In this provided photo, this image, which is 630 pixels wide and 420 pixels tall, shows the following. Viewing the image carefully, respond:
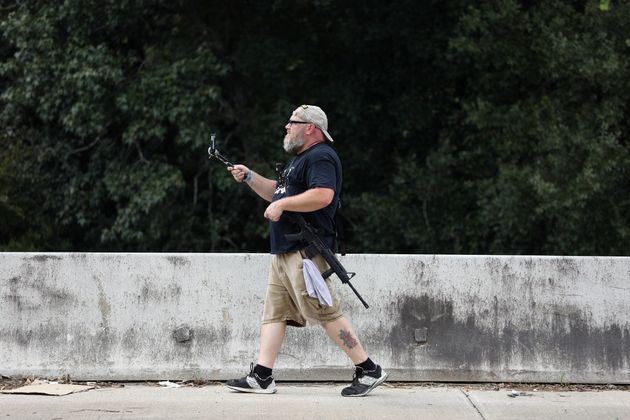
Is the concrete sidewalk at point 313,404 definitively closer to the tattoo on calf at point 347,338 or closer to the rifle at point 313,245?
the tattoo on calf at point 347,338

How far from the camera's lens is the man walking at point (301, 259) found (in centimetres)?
658

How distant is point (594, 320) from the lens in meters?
7.48

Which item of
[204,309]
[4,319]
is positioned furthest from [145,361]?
[4,319]

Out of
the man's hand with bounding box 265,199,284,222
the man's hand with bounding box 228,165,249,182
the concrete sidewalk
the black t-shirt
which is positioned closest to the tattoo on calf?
the concrete sidewalk

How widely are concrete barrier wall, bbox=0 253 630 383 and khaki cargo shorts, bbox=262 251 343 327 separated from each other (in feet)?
2.12

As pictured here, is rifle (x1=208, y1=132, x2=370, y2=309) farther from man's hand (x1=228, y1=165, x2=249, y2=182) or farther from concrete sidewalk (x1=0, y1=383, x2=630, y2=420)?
concrete sidewalk (x1=0, y1=383, x2=630, y2=420)

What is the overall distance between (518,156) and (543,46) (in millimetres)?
1680

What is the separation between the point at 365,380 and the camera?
22.3ft

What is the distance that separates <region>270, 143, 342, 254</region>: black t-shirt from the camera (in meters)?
6.55

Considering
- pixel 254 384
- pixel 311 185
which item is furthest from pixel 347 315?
pixel 311 185

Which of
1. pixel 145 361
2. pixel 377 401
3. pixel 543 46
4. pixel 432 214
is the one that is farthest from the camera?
pixel 432 214

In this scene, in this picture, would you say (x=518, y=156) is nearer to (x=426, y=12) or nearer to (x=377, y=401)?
(x=426, y=12)

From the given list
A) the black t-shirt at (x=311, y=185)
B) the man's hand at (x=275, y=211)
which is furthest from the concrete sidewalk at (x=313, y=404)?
the man's hand at (x=275, y=211)

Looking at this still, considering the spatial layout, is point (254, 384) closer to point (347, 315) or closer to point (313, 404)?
point (313, 404)
